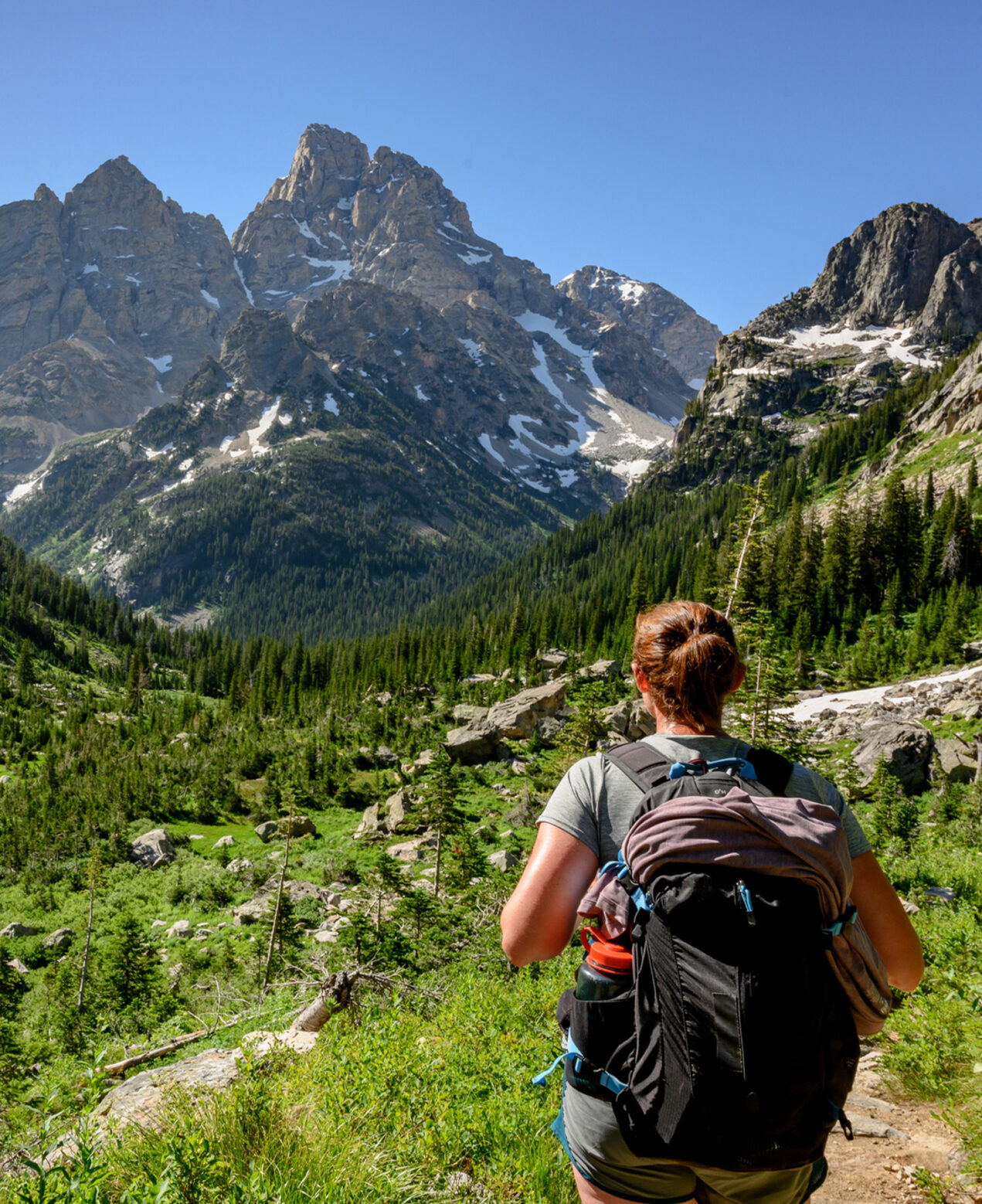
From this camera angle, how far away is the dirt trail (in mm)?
4441

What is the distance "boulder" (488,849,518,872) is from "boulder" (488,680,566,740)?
18.8 meters

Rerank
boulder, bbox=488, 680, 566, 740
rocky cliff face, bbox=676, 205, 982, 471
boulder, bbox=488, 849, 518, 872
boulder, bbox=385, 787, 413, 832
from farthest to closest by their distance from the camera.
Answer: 1. rocky cliff face, bbox=676, 205, 982, 471
2. boulder, bbox=488, 680, 566, 740
3. boulder, bbox=385, 787, 413, 832
4. boulder, bbox=488, 849, 518, 872

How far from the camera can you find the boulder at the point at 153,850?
28.9m

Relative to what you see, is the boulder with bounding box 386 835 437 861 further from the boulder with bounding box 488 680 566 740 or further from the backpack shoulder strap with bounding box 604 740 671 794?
the backpack shoulder strap with bounding box 604 740 671 794

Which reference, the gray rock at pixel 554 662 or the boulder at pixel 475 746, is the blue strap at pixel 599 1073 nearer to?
the boulder at pixel 475 746

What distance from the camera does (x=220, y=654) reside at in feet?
347

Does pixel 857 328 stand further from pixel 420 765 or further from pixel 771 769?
pixel 771 769

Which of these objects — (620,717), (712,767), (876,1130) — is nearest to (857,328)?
(620,717)

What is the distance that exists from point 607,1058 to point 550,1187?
94.6 inches

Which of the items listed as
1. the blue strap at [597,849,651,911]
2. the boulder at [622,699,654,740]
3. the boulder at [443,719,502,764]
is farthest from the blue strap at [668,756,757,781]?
the boulder at [443,719,502,764]

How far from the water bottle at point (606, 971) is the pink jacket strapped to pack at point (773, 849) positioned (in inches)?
2.8

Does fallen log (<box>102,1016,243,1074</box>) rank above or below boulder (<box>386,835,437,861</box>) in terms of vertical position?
above

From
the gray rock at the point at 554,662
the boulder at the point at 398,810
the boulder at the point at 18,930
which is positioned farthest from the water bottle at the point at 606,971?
the gray rock at the point at 554,662

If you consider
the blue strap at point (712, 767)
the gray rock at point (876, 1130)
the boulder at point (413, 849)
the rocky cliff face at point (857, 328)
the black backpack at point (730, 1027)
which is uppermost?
the rocky cliff face at point (857, 328)
